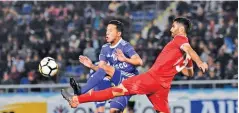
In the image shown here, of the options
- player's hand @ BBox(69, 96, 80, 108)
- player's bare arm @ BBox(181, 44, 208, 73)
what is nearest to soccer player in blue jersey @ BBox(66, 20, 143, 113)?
player's hand @ BBox(69, 96, 80, 108)

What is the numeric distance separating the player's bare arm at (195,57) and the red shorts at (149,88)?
0.71 metres

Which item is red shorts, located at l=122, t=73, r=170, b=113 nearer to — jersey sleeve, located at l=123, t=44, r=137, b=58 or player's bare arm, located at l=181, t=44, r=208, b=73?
player's bare arm, located at l=181, t=44, r=208, b=73

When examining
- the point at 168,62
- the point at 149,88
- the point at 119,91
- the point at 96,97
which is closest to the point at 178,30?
the point at 168,62

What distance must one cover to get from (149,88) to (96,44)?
30.0ft

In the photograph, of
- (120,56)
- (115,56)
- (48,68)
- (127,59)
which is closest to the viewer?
(120,56)

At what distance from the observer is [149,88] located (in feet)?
35.9

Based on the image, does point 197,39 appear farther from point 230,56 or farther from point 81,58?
point 81,58

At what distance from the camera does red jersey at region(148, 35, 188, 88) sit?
11.0 meters

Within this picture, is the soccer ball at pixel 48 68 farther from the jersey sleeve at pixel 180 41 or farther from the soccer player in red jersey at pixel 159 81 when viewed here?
the jersey sleeve at pixel 180 41

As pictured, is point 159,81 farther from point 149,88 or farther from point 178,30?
point 178,30

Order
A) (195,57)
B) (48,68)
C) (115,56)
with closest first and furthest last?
(195,57), (115,56), (48,68)

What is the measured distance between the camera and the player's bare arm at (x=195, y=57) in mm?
10250

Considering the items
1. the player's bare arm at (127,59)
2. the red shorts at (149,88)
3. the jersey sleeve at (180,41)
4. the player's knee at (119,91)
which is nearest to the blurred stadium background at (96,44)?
the player's bare arm at (127,59)

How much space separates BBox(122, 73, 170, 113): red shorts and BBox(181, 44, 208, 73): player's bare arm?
71 centimetres
